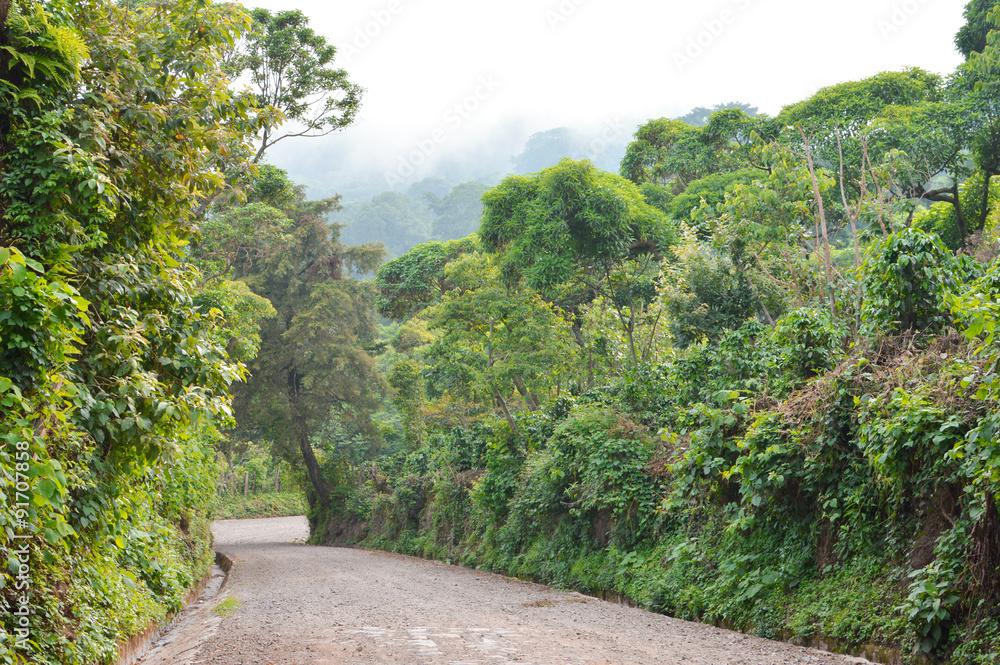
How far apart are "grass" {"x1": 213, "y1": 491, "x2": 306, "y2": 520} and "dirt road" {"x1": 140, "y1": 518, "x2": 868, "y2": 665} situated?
38.2 m

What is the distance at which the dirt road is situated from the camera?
21.1 feet

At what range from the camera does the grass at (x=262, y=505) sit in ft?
162

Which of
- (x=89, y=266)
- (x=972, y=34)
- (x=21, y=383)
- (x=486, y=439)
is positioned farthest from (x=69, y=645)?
(x=972, y=34)

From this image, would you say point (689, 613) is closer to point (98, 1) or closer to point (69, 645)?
point (69, 645)

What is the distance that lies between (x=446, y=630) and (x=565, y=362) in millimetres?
10461

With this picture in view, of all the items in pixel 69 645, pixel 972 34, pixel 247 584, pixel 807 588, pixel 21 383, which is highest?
pixel 972 34

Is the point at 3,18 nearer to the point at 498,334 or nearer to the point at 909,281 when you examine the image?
the point at 909,281

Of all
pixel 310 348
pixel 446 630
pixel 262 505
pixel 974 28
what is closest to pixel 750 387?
pixel 446 630

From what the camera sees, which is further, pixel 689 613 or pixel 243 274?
pixel 243 274

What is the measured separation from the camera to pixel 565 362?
17.8 meters

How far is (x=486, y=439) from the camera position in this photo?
18.8m

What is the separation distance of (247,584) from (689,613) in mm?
9035
